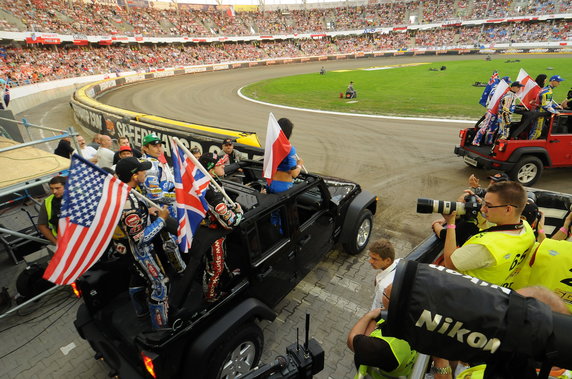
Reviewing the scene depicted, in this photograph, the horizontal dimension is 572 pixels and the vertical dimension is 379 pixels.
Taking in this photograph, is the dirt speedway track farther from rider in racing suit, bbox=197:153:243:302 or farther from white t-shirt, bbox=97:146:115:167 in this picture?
white t-shirt, bbox=97:146:115:167

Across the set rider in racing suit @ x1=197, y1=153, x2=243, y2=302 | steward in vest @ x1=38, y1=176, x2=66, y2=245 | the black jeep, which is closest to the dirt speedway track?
the black jeep

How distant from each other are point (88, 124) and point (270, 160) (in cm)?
1482

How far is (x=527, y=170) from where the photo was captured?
7945mm

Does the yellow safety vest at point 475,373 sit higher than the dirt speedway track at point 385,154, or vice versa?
the yellow safety vest at point 475,373

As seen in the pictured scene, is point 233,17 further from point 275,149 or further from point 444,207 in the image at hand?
point 444,207

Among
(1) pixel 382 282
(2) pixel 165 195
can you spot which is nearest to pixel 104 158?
(2) pixel 165 195

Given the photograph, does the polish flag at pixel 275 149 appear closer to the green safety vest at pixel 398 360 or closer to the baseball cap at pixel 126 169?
the baseball cap at pixel 126 169

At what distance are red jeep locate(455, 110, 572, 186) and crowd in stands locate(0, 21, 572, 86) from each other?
34869 millimetres

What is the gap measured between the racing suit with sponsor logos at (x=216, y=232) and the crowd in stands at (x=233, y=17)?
4449 centimetres

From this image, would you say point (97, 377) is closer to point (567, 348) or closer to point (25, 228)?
point (25, 228)

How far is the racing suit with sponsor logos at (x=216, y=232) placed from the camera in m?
3.09

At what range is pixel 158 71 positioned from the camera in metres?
42.3

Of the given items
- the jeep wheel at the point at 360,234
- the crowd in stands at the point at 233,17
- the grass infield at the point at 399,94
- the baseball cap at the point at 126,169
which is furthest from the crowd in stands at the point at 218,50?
the jeep wheel at the point at 360,234

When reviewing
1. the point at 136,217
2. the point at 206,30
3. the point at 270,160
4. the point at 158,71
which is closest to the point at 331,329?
the point at 270,160
